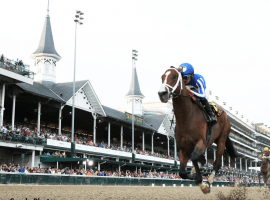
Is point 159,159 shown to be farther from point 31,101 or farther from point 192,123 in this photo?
point 192,123

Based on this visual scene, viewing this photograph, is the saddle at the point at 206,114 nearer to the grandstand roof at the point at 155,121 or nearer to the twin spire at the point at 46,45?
the twin spire at the point at 46,45

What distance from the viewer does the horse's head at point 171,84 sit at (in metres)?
7.23

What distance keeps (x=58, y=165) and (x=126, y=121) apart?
12689 millimetres

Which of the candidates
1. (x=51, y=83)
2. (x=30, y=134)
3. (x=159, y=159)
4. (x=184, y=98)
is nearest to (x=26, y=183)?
(x=30, y=134)

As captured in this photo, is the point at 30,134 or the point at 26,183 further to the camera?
the point at 30,134

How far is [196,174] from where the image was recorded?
8.41 metres

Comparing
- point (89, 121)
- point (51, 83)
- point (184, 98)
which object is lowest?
point (184, 98)

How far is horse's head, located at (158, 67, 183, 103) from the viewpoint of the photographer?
7.23 meters

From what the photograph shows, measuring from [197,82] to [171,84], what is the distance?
1.59 metres

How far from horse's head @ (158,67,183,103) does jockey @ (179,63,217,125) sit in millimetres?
395

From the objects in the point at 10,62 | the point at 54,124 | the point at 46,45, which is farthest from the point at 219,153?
the point at 46,45

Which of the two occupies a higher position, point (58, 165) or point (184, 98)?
point (184, 98)

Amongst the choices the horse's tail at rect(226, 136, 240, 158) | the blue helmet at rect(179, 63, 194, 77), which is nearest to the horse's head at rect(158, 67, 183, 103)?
the blue helmet at rect(179, 63, 194, 77)

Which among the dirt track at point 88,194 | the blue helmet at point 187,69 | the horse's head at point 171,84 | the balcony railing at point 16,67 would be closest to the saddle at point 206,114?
the blue helmet at point 187,69
